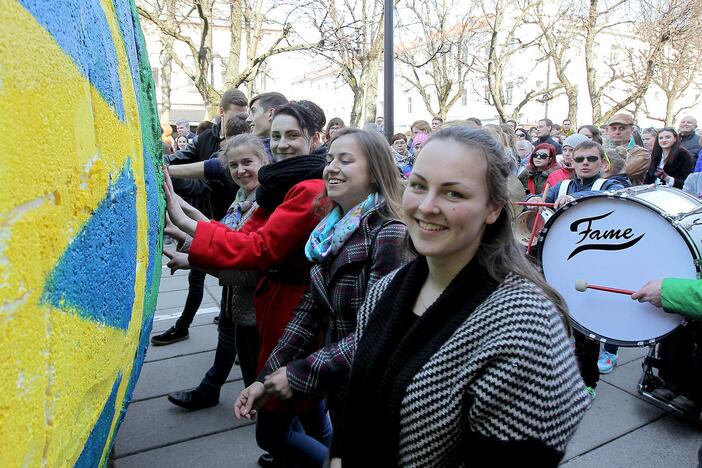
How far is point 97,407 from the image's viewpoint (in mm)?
1045

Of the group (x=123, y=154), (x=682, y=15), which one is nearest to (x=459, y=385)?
(x=123, y=154)

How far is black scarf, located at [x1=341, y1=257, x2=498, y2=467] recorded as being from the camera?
1305 mm

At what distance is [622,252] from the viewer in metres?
3.21

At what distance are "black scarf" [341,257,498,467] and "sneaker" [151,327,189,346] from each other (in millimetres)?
3456

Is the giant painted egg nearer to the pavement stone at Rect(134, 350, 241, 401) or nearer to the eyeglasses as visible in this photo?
the pavement stone at Rect(134, 350, 241, 401)

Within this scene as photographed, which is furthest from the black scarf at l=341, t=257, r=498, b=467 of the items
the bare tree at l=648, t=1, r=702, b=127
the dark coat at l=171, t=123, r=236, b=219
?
the bare tree at l=648, t=1, r=702, b=127


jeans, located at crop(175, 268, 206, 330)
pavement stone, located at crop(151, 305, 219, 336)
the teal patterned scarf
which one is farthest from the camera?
pavement stone, located at crop(151, 305, 219, 336)

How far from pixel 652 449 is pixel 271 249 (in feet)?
8.24

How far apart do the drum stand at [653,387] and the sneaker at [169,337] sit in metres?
3.56

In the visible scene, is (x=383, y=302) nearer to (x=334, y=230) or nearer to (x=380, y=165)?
(x=334, y=230)

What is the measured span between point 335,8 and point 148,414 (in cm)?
1106

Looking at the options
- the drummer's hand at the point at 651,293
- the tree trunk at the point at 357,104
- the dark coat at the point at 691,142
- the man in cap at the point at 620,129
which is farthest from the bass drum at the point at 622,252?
the tree trunk at the point at 357,104

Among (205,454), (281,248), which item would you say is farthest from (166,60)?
(281,248)

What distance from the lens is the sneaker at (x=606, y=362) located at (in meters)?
4.23
